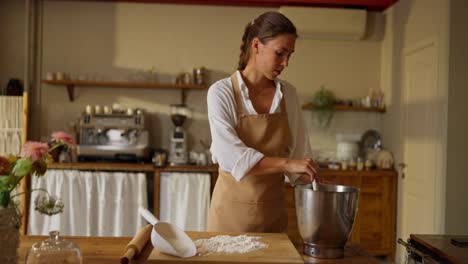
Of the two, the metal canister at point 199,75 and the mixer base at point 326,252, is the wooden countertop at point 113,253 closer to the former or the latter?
the mixer base at point 326,252

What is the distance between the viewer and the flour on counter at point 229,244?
1.44m

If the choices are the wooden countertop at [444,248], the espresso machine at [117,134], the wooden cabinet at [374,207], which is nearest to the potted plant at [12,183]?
the wooden countertop at [444,248]

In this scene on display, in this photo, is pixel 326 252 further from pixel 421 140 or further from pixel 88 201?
pixel 88 201

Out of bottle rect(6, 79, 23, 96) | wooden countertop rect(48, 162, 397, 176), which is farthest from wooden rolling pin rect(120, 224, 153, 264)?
bottle rect(6, 79, 23, 96)

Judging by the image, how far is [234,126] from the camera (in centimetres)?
191

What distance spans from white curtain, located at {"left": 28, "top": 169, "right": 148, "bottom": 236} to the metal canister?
112cm

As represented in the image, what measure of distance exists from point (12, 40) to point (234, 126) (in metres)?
3.82

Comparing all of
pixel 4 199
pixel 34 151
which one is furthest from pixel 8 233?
pixel 34 151

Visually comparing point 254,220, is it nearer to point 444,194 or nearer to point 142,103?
point 444,194

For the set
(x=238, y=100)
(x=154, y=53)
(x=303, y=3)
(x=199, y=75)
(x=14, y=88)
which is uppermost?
(x=303, y=3)

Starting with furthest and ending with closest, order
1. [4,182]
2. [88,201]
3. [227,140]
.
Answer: [88,201] → [227,140] → [4,182]

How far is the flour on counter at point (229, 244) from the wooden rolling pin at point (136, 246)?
15cm

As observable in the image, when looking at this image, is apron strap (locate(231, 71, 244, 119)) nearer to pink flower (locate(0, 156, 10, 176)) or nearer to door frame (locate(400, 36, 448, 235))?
pink flower (locate(0, 156, 10, 176))

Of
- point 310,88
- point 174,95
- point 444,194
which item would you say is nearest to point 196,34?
point 174,95
